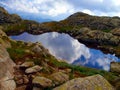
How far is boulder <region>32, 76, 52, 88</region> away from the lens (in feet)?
101

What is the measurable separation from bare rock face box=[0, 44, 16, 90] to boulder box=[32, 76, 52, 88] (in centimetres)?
274

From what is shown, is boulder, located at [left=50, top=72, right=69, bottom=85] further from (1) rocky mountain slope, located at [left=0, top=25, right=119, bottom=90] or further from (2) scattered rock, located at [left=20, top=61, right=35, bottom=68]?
(2) scattered rock, located at [left=20, top=61, right=35, bottom=68]

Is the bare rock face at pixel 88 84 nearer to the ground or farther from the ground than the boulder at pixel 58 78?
farther from the ground

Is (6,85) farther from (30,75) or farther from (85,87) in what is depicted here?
(85,87)

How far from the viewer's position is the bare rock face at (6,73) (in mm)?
30359

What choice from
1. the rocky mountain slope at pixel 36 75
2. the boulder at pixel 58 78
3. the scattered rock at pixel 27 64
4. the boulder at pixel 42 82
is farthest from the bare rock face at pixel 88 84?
the scattered rock at pixel 27 64

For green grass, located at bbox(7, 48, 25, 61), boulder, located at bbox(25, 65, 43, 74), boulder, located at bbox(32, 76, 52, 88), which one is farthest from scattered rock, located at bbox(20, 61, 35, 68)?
boulder, located at bbox(32, 76, 52, 88)

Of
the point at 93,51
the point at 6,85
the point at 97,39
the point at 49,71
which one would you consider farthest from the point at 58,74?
the point at 97,39

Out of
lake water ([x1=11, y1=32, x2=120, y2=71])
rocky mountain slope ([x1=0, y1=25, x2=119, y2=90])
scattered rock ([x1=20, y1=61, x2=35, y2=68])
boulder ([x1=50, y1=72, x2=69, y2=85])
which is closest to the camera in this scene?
rocky mountain slope ([x1=0, y1=25, x2=119, y2=90])

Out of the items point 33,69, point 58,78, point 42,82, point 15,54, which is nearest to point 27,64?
point 33,69

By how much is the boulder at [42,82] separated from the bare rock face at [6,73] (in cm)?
274

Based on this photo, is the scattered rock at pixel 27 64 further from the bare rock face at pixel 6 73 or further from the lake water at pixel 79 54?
the lake water at pixel 79 54

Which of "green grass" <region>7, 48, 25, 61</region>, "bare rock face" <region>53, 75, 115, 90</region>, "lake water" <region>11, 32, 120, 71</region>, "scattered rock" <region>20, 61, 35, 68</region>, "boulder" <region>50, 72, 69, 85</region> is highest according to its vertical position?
"green grass" <region>7, 48, 25, 61</region>

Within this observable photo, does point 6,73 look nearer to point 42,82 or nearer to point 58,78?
point 42,82
